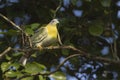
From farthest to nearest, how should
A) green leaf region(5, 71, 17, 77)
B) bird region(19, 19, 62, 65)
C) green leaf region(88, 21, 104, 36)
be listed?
bird region(19, 19, 62, 65)
green leaf region(88, 21, 104, 36)
green leaf region(5, 71, 17, 77)

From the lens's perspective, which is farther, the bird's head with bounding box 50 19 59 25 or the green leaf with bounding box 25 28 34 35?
the bird's head with bounding box 50 19 59 25

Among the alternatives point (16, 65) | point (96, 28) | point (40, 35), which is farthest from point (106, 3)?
point (16, 65)

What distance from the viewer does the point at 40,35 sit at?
3125 millimetres

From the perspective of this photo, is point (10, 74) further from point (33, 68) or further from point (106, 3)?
point (106, 3)

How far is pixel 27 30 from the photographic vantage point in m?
2.79

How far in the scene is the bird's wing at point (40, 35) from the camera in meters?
3.05

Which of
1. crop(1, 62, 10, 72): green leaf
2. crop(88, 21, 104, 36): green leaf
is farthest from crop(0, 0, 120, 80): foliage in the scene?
crop(1, 62, 10, 72): green leaf

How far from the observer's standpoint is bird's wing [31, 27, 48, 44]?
3049 mm

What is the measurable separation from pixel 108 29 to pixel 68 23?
35 centimetres

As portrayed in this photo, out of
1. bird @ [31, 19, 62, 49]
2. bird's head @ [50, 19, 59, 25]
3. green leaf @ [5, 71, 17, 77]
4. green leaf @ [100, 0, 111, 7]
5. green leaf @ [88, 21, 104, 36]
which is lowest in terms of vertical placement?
green leaf @ [5, 71, 17, 77]

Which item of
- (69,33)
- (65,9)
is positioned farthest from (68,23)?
(65,9)

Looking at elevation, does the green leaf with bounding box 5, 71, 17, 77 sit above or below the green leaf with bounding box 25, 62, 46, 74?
below

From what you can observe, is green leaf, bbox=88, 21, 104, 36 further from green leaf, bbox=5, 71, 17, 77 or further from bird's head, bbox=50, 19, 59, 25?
green leaf, bbox=5, 71, 17, 77

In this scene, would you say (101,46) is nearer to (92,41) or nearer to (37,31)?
(92,41)
